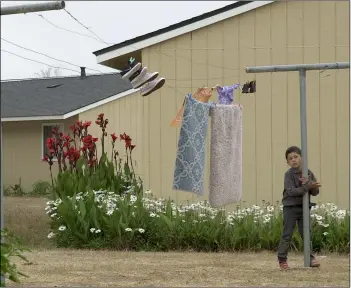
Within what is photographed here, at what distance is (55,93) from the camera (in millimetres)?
27938

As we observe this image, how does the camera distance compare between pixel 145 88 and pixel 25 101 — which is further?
pixel 25 101

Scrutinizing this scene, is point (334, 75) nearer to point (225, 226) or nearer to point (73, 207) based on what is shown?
point (225, 226)

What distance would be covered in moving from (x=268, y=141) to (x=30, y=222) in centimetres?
454

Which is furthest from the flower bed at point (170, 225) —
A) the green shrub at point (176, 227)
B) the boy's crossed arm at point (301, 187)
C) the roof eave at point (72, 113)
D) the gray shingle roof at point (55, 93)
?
the gray shingle roof at point (55, 93)

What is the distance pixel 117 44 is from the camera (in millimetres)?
13703

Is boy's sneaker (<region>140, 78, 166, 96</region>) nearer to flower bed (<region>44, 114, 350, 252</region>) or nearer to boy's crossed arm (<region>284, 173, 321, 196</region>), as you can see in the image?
flower bed (<region>44, 114, 350, 252</region>)

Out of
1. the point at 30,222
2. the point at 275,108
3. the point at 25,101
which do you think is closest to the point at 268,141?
the point at 275,108

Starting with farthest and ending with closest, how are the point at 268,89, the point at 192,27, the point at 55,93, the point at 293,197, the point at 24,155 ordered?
1. the point at 55,93
2. the point at 24,155
3. the point at 192,27
4. the point at 268,89
5. the point at 293,197

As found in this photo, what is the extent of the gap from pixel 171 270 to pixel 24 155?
57.9 ft

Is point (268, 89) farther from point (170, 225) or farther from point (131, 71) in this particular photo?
point (131, 71)

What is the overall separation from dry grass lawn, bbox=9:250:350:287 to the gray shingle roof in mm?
14360

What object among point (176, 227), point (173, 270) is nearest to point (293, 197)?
point (173, 270)

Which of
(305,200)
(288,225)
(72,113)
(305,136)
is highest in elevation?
(72,113)

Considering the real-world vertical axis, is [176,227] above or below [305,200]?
below
